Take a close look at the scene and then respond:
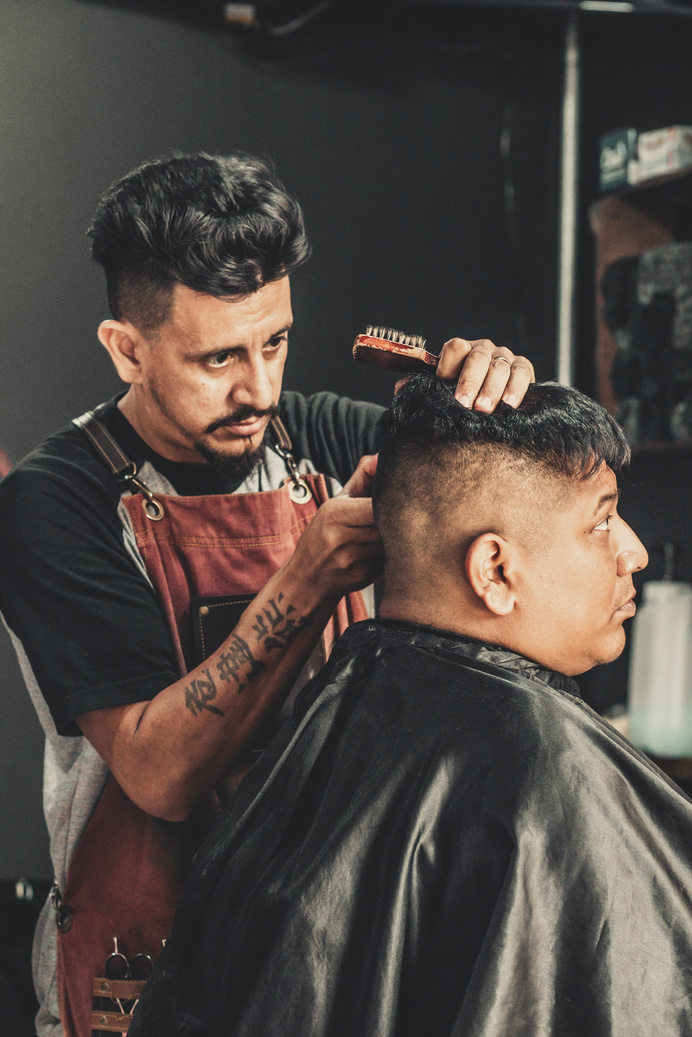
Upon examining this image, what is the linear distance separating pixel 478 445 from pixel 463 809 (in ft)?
1.68

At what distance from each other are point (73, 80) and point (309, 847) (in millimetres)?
2291

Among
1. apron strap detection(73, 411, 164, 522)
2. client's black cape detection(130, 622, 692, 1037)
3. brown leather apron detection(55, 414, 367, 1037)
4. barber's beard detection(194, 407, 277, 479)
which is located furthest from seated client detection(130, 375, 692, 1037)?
apron strap detection(73, 411, 164, 522)

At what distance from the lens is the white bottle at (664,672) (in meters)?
2.87

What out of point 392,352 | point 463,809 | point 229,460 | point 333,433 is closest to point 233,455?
point 229,460

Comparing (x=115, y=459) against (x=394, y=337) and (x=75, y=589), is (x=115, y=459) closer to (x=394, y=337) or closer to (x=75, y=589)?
(x=75, y=589)

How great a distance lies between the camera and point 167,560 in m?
1.80

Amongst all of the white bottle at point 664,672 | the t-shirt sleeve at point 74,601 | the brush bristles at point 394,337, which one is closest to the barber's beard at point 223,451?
the t-shirt sleeve at point 74,601

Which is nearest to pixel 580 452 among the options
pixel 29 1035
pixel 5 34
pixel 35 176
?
pixel 29 1035

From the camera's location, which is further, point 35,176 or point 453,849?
point 35,176

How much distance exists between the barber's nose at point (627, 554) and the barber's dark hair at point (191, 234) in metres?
0.83

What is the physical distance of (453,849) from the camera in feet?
3.73

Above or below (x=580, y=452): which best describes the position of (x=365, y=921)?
below

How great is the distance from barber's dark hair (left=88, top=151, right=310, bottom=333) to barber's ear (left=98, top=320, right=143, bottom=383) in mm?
28

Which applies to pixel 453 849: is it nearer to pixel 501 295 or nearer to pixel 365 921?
pixel 365 921
